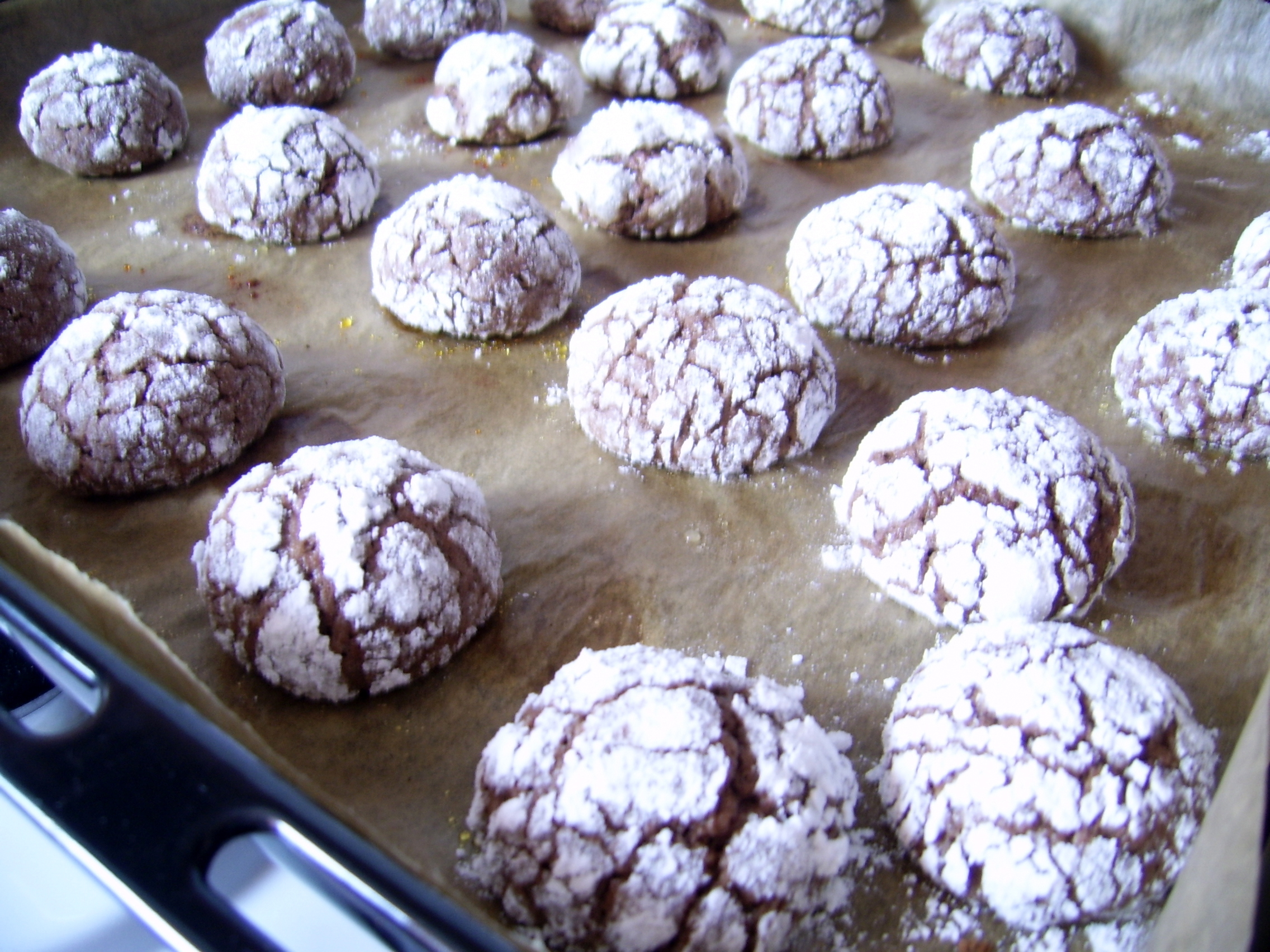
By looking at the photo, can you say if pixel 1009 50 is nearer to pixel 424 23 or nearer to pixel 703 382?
pixel 424 23

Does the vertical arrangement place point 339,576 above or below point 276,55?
below

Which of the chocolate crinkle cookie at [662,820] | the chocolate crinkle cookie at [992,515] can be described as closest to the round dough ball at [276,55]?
the chocolate crinkle cookie at [992,515]

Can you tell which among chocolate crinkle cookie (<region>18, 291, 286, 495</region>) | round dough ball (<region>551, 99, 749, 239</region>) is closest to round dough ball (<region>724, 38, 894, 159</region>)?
round dough ball (<region>551, 99, 749, 239</region>)

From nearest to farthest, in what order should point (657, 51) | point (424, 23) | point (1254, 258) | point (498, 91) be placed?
point (1254, 258), point (498, 91), point (657, 51), point (424, 23)

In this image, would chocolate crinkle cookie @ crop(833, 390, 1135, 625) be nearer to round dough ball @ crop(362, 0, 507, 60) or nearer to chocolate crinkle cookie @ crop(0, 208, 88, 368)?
chocolate crinkle cookie @ crop(0, 208, 88, 368)

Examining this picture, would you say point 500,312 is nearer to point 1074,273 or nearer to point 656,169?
point 656,169

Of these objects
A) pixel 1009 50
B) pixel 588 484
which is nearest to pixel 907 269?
pixel 588 484

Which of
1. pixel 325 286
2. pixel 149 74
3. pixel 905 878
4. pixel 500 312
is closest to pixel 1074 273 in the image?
pixel 500 312

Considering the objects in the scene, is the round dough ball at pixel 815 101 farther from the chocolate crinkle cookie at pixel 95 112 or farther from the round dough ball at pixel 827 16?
the chocolate crinkle cookie at pixel 95 112
